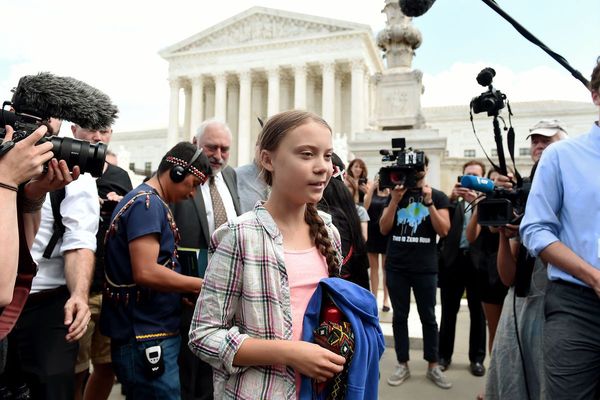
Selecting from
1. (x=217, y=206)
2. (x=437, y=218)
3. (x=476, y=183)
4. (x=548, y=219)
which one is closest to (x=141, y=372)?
(x=217, y=206)

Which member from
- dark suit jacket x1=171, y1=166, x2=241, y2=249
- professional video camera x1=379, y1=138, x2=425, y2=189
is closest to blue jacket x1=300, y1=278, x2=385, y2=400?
dark suit jacket x1=171, y1=166, x2=241, y2=249

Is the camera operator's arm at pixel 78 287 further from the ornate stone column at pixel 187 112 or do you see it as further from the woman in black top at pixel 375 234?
the ornate stone column at pixel 187 112

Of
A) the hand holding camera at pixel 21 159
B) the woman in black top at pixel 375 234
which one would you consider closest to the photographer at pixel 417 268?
the woman in black top at pixel 375 234

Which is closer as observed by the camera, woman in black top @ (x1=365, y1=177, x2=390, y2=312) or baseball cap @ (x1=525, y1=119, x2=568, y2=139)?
baseball cap @ (x1=525, y1=119, x2=568, y2=139)

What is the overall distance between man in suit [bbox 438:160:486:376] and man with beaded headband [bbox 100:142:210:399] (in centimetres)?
323

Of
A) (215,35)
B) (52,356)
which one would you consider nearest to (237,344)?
(52,356)

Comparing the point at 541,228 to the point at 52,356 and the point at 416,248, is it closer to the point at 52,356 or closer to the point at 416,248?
the point at 416,248

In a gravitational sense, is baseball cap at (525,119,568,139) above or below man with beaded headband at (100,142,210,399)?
above

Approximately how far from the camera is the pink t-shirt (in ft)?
4.91

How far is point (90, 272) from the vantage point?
7.96 feet

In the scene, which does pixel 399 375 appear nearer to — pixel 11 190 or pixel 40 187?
pixel 40 187

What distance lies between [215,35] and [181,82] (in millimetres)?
6534

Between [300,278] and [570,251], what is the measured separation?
4.31 ft

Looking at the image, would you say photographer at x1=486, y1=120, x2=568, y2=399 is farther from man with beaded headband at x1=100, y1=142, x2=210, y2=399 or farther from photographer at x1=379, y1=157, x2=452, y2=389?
man with beaded headband at x1=100, y1=142, x2=210, y2=399
